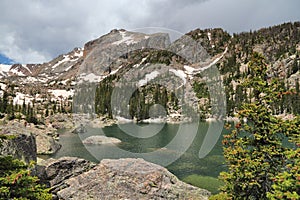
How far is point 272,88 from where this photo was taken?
14.4 m

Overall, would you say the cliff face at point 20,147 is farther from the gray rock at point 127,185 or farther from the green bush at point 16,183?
the green bush at point 16,183

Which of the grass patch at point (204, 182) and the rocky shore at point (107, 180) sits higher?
the rocky shore at point (107, 180)

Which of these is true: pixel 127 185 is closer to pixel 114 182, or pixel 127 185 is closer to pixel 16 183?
pixel 114 182

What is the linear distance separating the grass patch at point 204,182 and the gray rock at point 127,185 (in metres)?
5.65

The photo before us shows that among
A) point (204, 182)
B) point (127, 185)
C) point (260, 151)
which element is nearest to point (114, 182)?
point (127, 185)

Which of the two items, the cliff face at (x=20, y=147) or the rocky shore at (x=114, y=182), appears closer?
the cliff face at (x=20, y=147)

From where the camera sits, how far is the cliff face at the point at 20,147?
63.5 ft

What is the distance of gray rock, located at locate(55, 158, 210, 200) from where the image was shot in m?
20.2

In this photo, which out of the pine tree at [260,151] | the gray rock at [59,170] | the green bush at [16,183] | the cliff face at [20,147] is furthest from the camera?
the gray rock at [59,170]

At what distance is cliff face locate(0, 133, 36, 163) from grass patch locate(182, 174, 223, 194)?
16.5 m

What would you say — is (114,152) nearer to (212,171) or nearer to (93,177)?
(212,171)

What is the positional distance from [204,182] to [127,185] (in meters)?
11.8

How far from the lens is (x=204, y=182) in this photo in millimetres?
29281

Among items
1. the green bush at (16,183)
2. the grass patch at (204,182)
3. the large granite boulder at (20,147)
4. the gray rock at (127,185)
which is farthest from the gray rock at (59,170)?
the green bush at (16,183)
